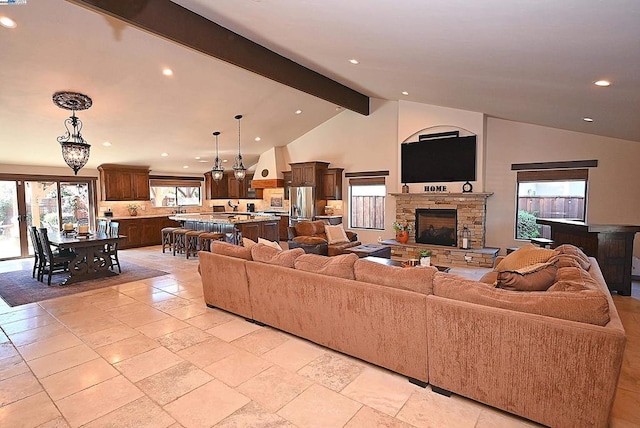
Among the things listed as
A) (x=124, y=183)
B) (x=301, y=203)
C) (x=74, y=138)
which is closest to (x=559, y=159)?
(x=301, y=203)

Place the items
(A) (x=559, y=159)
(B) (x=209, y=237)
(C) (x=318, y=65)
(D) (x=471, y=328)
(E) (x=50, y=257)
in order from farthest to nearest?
(B) (x=209, y=237)
(A) (x=559, y=159)
(C) (x=318, y=65)
(E) (x=50, y=257)
(D) (x=471, y=328)

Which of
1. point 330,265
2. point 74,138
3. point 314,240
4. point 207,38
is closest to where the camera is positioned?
point 330,265

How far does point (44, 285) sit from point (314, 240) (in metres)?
4.82

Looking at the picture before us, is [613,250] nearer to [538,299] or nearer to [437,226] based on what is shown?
[437,226]

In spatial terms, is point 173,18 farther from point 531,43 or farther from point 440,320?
point 440,320

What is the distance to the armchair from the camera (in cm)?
691

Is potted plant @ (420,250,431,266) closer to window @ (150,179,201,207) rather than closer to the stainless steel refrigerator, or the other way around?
the stainless steel refrigerator

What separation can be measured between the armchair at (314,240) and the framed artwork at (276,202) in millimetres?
3702

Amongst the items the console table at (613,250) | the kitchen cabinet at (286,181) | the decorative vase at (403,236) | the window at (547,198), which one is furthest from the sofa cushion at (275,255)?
the kitchen cabinet at (286,181)

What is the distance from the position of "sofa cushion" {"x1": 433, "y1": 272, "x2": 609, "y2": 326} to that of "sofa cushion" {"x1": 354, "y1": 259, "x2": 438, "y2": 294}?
0.08 metres

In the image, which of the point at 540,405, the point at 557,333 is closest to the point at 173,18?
the point at 557,333

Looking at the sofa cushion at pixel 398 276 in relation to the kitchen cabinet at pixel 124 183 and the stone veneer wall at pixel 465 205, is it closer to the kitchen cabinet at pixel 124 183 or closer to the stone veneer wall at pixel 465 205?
the stone veneer wall at pixel 465 205

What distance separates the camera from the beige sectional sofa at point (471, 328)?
1938mm

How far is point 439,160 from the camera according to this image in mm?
7570
